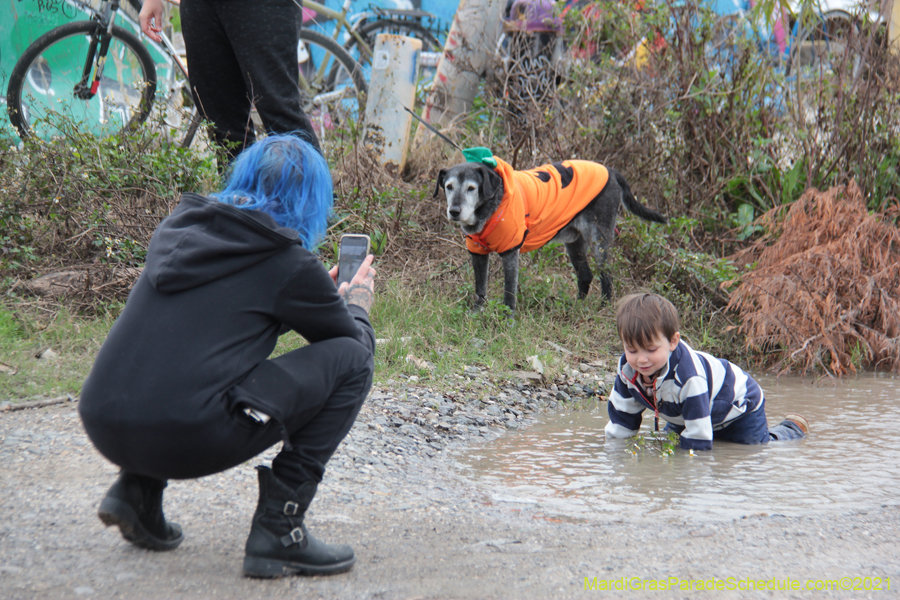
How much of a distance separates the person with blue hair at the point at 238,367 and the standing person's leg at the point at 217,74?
2.74 m

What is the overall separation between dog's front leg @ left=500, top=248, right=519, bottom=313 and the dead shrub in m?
1.70

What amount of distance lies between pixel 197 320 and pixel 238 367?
6.3 inches

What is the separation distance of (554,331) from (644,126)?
2766 millimetres

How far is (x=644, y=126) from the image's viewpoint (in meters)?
7.33

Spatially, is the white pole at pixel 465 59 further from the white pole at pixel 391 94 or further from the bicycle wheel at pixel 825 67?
the bicycle wheel at pixel 825 67

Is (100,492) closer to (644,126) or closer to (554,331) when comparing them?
(554,331)

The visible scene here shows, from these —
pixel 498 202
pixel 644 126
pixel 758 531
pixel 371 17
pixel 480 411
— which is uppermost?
pixel 371 17

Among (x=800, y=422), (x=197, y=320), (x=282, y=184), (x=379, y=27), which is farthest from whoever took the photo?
(x=379, y=27)

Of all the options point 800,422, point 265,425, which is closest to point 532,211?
point 800,422

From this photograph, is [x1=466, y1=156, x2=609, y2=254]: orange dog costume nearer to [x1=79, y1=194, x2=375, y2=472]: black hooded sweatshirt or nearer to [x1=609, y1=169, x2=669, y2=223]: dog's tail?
[x1=609, y1=169, x2=669, y2=223]: dog's tail

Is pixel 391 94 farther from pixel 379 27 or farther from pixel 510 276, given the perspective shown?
pixel 379 27

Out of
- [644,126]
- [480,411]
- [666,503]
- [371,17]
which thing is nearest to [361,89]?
[644,126]

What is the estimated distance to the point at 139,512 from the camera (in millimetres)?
2123

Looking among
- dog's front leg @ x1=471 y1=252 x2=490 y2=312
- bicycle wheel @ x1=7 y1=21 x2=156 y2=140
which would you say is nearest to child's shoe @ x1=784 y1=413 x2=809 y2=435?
dog's front leg @ x1=471 y1=252 x2=490 y2=312
